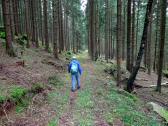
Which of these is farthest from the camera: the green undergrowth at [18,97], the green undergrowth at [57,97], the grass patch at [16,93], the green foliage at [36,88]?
the green foliage at [36,88]

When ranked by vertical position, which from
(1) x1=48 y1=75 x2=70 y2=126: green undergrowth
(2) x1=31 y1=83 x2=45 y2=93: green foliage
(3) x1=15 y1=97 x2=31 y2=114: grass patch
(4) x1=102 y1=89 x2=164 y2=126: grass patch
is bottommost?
(4) x1=102 y1=89 x2=164 y2=126: grass patch

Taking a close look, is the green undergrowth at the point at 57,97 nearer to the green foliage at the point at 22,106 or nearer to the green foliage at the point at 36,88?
the green foliage at the point at 36,88

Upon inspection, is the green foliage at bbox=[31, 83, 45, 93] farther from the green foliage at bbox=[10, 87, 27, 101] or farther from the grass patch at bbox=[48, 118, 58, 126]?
the grass patch at bbox=[48, 118, 58, 126]

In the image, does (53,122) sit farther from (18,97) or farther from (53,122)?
(18,97)

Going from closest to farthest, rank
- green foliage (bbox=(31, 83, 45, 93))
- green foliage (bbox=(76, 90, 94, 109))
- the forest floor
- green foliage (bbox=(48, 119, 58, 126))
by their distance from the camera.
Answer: green foliage (bbox=(48, 119, 58, 126)), the forest floor, green foliage (bbox=(76, 90, 94, 109)), green foliage (bbox=(31, 83, 45, 93))

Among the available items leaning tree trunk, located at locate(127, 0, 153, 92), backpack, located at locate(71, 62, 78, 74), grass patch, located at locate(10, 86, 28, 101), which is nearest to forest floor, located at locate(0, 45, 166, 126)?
grass patch, located at locate(10, 86, 28, 101)

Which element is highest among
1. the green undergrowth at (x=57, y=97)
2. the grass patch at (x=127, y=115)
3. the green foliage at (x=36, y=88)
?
the green foliage at (x=36, y=88)

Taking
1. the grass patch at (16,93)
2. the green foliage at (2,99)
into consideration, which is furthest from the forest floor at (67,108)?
the green foliage at (2,99)

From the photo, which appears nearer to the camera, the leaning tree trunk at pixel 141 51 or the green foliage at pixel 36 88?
the green foliage at pixel 36 88

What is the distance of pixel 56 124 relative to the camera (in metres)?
6.89

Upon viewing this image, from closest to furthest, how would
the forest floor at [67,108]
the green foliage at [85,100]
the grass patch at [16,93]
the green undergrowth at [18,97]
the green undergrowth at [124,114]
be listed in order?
1. the forest floor at [67,108]
2. the green undergrowth at [18,97]
3. the grass patch at [16,93]
4. the green undergrowth at [124,114]
5. the green foliage at [85,100]

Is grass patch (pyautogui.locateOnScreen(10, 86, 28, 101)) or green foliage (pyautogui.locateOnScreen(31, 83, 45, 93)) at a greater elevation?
grass patch (pyautogui.locateOnScreen(10, 86, 28, 101))

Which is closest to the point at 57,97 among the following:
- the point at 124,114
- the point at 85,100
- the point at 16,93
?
the point at 85,100

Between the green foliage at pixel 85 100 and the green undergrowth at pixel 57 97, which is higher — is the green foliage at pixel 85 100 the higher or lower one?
the lower one
